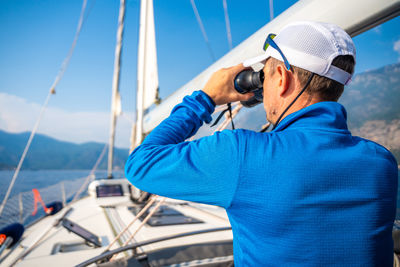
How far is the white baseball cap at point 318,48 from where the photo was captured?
581 mm

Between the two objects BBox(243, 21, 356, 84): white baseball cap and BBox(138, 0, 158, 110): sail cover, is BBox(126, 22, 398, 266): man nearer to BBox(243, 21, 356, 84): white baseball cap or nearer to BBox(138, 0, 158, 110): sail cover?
BBox(243, 21, 356, 84): white baseball cap

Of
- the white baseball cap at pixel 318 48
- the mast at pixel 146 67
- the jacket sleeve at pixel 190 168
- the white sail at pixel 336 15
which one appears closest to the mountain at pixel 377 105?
the white sail at pixel 336 15

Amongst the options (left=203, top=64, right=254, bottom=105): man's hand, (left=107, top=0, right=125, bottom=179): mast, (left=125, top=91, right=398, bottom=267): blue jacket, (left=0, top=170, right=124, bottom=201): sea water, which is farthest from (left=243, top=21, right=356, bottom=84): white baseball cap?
(left=0, top=170, right=124, bottom=201): sea water

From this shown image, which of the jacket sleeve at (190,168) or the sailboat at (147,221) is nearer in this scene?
the jacket sleeve at (190,168)

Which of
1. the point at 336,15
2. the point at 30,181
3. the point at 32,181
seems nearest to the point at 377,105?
the point at 336,15

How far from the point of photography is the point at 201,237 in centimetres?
207

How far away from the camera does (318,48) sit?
0.58 metres

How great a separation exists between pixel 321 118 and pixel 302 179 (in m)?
0.16

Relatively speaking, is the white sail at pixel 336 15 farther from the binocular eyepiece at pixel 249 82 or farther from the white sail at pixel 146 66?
the white sail at pixel 146 66

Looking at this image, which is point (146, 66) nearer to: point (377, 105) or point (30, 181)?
point (377, 105)

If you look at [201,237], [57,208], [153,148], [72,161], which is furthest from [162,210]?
[72,161]

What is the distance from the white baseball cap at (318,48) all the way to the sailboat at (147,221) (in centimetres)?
11

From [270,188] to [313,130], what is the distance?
16cm

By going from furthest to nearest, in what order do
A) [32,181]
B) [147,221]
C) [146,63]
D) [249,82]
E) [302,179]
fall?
[32,181]
[146,63]
[147,221]
[249,82]
[302,179]
